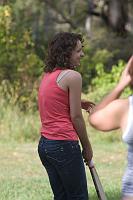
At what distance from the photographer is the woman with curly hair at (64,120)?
4672mm

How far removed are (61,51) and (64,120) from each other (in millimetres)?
519

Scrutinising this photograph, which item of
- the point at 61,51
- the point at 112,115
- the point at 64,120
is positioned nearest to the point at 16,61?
the point at 61,51

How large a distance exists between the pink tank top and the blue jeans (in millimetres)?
52

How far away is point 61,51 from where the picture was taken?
4809mm

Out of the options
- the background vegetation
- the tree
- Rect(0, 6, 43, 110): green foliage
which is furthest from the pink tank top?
the tree

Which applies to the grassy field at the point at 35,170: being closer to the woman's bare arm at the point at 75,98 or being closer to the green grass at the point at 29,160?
the green grass at the point at 29,160

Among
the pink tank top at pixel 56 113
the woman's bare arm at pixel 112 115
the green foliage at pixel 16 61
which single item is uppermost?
the woman's bare arm at pixel 112 115

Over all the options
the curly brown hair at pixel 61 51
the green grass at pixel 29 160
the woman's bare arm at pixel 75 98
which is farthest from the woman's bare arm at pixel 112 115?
the green grass at pixel 29 160

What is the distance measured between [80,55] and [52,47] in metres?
0.23

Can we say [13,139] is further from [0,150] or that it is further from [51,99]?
[51,99]

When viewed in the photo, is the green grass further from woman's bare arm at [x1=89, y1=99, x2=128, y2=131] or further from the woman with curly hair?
woman's bare arm at [x1=89, y1=99, x2=128, y2=131]

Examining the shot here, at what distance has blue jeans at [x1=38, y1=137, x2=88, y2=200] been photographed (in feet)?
15.3

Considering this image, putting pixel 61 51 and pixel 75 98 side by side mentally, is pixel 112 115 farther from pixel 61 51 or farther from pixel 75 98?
pixel 61 51

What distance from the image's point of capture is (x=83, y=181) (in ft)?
15.6
